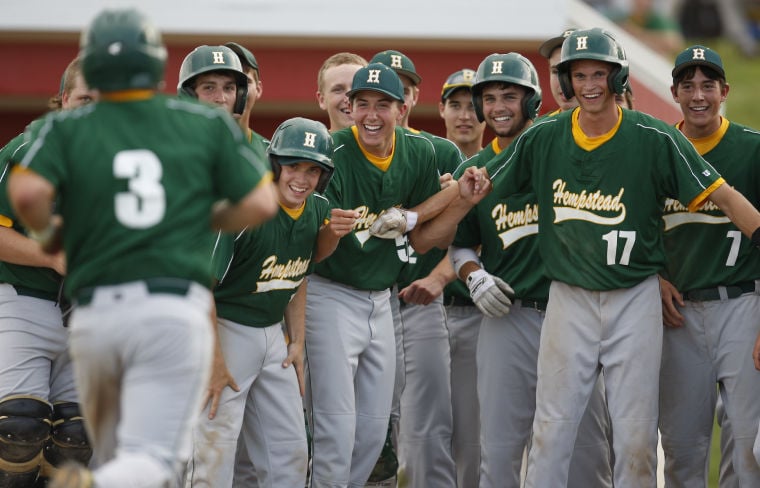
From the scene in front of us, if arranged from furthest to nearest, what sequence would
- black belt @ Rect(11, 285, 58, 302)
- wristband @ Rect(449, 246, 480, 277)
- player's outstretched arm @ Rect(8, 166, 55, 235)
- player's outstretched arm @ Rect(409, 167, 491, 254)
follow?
wristband @ Rect(449, 246, 480, 277), player's outstretched arm @ Rect(409, 167, 491, 254), black belt @ Rect(11, 285, 58, 302), player's outstretched arm @ Rect(8, 166, 55, 235)

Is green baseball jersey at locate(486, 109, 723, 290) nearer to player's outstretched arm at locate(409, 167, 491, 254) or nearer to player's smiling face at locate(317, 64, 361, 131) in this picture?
player's outstretched arm at locate(409, 167, 491, 254)

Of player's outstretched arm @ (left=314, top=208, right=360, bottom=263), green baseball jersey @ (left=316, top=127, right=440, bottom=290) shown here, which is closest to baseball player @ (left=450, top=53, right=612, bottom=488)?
green baseball jersey @ (left=316, top=127, right=440, bottom=290)

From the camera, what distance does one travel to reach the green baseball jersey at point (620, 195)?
569 centimetres

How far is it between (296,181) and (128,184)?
2.01 meters

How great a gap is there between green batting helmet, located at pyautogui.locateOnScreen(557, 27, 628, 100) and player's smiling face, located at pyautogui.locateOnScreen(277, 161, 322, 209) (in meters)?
1.31

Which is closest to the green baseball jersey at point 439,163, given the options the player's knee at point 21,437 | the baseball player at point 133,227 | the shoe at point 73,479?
the player's knee at point 21,437

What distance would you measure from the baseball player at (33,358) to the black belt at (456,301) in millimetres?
2336

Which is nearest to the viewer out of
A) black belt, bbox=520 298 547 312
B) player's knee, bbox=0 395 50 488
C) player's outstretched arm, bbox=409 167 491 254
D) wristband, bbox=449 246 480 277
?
player's knee, bbox=0 395 50 488

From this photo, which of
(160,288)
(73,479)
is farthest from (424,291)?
(73,479)

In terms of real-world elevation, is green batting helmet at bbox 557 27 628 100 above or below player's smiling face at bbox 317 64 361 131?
above

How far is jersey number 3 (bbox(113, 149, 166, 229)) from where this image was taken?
3.94m

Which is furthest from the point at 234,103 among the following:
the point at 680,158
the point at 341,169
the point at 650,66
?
the point at 650,66

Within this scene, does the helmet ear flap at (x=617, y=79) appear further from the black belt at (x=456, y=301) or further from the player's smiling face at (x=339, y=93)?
the player's smiling face at (x=339, y=93)

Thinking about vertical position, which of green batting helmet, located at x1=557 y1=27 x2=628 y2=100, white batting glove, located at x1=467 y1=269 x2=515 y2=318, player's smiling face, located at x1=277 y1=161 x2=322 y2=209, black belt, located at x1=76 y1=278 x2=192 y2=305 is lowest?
white batting glove, located at x1=467 y1=269 x2=515 y2=318
